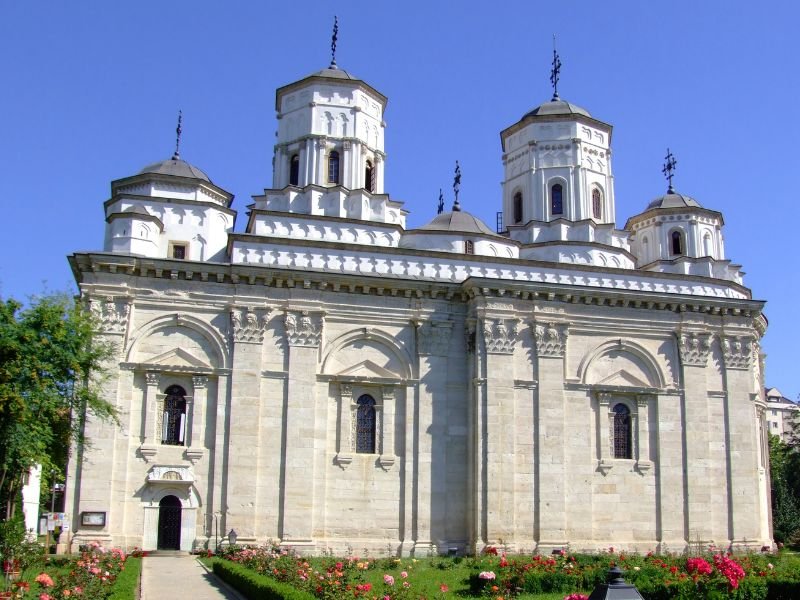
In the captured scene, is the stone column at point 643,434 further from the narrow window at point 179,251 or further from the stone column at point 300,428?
the narrow window at point 179,251

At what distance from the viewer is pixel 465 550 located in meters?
25.6

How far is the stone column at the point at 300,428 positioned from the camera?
24.6 meters

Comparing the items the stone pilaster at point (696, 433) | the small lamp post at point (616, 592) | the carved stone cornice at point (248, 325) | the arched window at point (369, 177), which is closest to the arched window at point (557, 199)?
the stone pilaster at point (696, 433)

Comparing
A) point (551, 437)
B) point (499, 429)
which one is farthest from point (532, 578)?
point (551, 437)

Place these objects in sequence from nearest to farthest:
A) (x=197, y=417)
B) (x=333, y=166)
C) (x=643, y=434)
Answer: (x=197, y=417), (x=643, y=434), (x=333, y=166)

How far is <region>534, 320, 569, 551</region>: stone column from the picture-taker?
2581 cm

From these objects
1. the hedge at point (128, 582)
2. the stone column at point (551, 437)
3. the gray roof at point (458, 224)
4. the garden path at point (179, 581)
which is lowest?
the garden path at point (179, 581)

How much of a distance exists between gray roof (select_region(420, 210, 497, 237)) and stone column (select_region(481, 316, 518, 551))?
155 inches

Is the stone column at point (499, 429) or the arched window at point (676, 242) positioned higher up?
the arched window at point (676, 242)

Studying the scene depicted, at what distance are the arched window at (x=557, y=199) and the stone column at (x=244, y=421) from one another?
11.9 m

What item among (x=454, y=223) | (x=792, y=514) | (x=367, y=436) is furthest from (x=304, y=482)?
(x=792, y=514)

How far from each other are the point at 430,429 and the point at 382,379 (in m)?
2.02

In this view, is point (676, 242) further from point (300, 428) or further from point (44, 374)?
point (44, 374)

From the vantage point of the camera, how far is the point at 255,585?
15.4 metres
